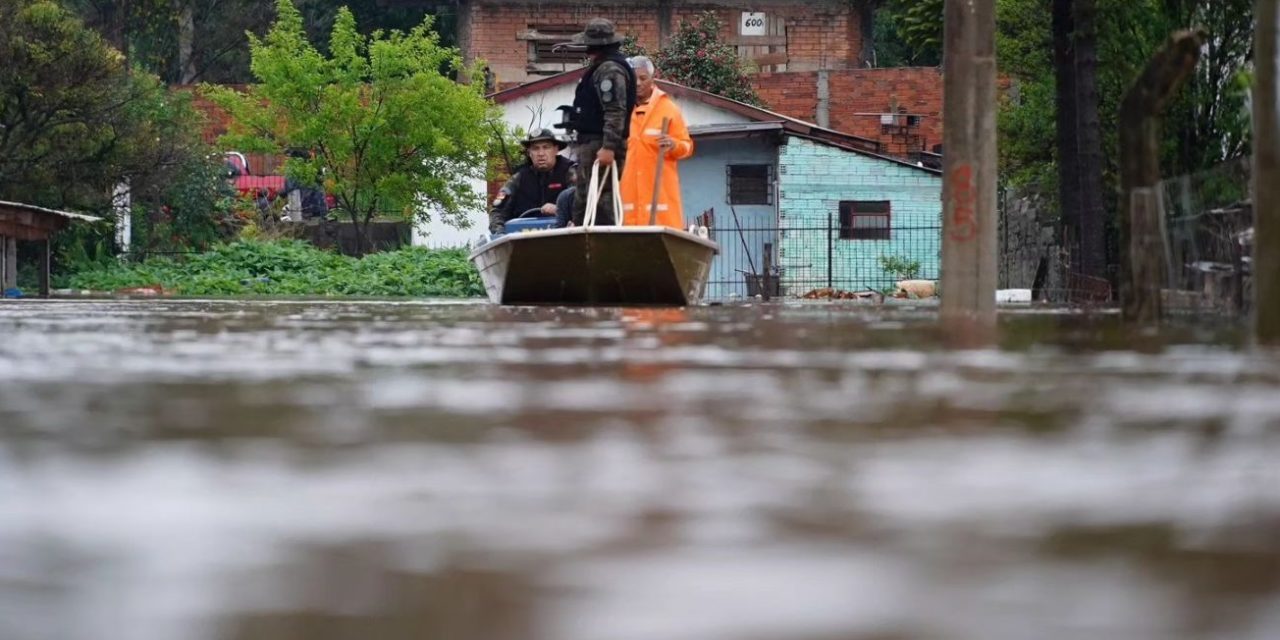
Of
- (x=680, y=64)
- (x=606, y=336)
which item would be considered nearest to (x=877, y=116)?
(x=680, y=64)

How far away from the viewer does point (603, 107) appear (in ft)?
48.8

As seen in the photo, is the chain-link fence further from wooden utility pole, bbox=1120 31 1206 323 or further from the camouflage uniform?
wooden utility pole, bbox=1120 31 1206 323

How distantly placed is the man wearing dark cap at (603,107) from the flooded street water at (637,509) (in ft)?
35.9

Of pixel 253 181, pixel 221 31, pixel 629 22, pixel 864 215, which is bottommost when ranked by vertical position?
pixel 864 215

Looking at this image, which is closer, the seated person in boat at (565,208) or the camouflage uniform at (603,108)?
the camouflage uniform at (603,108)

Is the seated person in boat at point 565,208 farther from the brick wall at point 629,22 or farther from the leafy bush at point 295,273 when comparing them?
the brick wall at point 629,22

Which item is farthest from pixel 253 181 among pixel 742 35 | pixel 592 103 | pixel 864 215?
pixel 592 103

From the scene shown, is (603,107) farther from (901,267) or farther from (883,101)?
(883,101)

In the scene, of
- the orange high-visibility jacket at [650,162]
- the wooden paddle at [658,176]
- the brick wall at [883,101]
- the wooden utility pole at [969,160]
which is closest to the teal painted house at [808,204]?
the brick wall at [883,101]

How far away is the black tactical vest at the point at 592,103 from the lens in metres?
15.0

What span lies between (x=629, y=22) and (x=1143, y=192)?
41.1 m

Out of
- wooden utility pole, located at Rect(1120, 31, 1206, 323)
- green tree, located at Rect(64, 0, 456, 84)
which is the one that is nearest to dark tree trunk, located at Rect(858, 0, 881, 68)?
green tree, located at Rect(64, 0, 456, 84)

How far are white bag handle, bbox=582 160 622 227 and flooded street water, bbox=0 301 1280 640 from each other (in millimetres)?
10777

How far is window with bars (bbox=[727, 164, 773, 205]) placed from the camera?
38.0 metres
